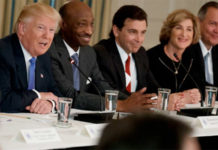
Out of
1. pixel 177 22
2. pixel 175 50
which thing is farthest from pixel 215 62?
pixel 177 22

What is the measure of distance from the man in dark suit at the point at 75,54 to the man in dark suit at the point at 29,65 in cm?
16

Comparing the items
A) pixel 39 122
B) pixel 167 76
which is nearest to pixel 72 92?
pixel 39 122

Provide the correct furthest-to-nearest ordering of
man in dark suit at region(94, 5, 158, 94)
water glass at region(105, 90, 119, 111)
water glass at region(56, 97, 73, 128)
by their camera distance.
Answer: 1. man in dark suit at region(94, 5, 158, 94)
2. water glass at region(105, 90, 119, 111)
3. water glass at region(56, 97, 73, 128)

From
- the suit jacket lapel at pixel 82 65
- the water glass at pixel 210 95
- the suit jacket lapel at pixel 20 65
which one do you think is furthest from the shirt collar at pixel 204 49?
the suit jacket lapel at pixel 20 65

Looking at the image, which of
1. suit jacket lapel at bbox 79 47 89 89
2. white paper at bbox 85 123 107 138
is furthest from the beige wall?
white paper at bbox 85 123 107 138

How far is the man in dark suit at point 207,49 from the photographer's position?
15.9ft

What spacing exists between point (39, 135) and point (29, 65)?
1.21 m

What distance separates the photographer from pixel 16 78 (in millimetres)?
3025

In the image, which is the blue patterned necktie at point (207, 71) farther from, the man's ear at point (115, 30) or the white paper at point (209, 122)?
the white paper at point (209, 122)

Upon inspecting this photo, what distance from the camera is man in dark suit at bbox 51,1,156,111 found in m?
3.47

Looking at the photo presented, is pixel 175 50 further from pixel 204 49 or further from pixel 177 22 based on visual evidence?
pixel 204 49

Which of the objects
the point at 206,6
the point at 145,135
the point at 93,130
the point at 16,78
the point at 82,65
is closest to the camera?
the point at 145,135

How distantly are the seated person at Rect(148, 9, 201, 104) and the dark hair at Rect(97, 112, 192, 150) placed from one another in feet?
13.6

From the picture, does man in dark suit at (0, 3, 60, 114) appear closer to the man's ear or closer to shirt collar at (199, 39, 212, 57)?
the man's ear
